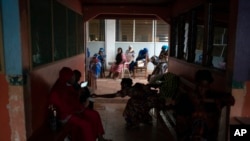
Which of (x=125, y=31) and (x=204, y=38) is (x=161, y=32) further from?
(x=204, y=38)

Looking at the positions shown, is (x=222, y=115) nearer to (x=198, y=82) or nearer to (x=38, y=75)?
(x=198, y=82)

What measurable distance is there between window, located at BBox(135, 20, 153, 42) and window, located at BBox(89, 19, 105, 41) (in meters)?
1.71

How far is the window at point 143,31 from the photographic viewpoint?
1228 cm

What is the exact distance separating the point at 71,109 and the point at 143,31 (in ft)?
32.3

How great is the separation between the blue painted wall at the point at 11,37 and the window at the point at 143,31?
1027cm

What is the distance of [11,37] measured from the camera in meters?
2.22

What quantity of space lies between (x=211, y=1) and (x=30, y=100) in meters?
2.65

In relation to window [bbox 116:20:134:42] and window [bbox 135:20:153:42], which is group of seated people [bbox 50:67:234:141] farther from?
window [bbox 135:20:153:42]

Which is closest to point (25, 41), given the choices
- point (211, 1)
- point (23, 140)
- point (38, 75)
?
point (38, 75)

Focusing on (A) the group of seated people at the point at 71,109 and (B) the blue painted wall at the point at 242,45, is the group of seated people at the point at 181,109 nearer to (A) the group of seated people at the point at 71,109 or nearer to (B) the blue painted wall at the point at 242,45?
(A) the group of seated people at the point at 71,109

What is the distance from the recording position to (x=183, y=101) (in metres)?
2.58

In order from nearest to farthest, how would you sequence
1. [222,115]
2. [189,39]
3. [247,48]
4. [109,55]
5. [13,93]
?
[13,93]
[247,48]
[222,115]
[189,39]
[109,55]

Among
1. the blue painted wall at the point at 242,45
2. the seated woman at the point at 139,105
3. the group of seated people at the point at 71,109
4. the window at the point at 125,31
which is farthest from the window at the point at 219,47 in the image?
the window at the point at 125,31

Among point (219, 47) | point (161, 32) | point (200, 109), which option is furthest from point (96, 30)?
point (200, 109)
